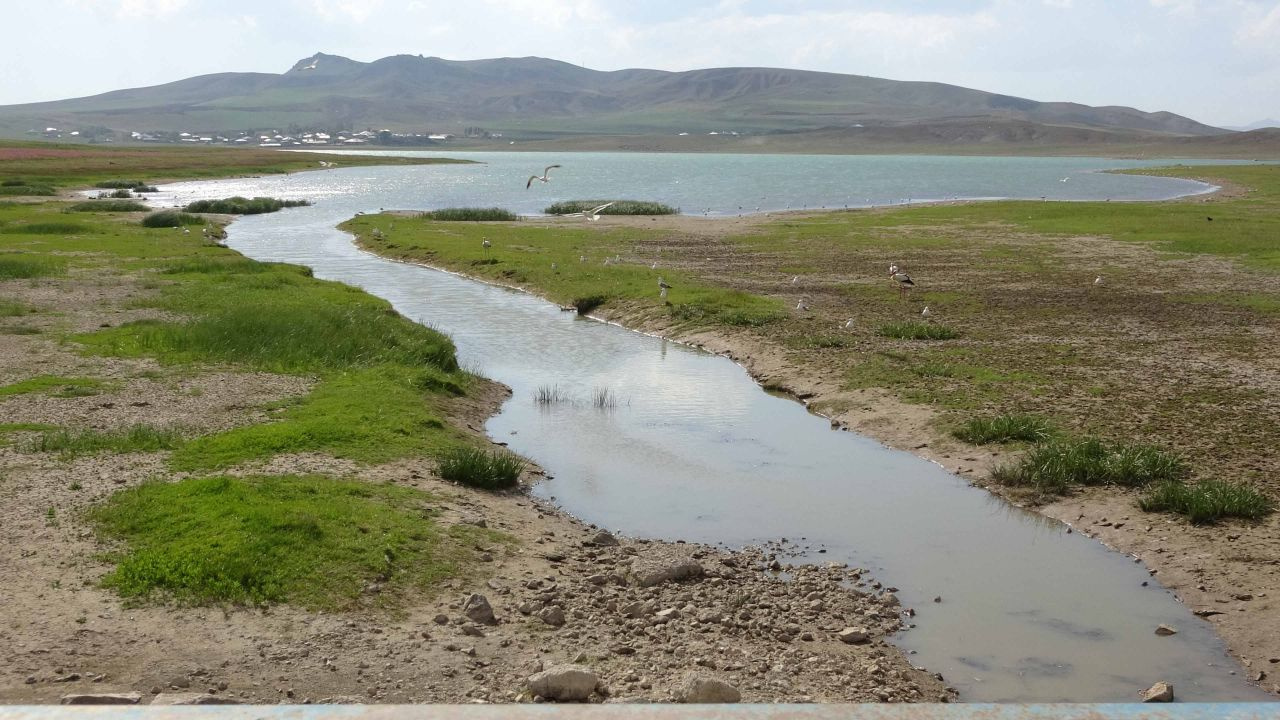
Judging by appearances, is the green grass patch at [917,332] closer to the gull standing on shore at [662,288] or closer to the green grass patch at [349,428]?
the gull standing on shore at [662,288]

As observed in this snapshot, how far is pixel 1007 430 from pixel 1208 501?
4013mm

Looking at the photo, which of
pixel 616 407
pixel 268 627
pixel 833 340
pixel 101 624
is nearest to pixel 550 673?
pixel 268 627

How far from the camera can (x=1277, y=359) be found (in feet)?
74.4

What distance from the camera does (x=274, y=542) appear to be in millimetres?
11102

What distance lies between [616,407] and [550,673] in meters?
12.6

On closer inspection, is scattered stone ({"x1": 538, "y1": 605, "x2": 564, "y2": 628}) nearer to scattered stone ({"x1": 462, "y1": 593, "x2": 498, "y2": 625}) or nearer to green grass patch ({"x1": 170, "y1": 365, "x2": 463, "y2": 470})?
scattered stone ({"x1": 462, "y1": 593, "x2": 498, "y2": 625})

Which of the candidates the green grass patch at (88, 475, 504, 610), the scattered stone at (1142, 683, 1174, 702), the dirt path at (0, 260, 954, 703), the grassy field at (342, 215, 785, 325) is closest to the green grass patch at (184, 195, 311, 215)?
the grassy field at (342, 215, 785, 325)

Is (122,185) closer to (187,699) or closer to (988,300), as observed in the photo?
(988,300)

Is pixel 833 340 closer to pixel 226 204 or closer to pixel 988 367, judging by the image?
pixel 988 367

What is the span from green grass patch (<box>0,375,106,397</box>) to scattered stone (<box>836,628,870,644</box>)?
41.6ft

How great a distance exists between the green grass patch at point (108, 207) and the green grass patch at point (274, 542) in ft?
185

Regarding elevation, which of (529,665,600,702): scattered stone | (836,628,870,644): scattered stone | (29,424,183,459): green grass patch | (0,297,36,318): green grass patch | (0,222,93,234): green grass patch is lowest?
(836,628,870,644): scattered stone

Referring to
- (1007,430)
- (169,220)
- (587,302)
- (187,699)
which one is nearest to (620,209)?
(169,220)

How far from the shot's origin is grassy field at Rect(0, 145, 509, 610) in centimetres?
1070
